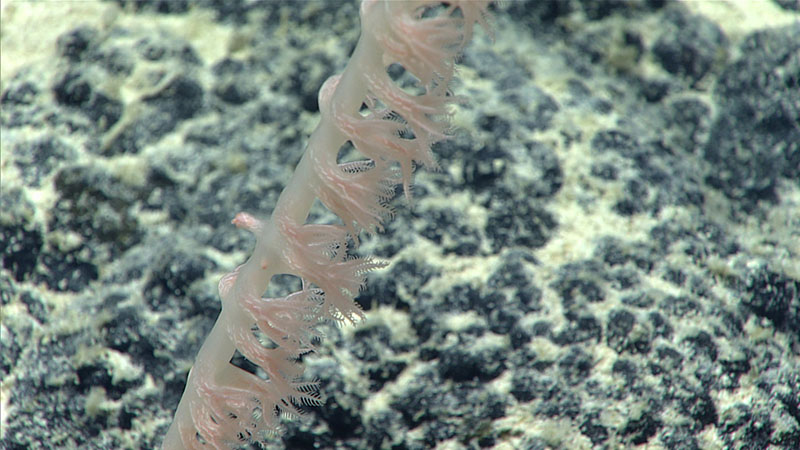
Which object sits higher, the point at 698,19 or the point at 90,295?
the point at 698,19

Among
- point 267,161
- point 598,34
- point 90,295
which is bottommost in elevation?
point 90,295

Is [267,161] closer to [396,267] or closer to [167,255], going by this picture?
[167,255]

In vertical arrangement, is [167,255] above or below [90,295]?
above

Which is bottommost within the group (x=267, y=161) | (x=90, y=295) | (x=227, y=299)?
(x=90, y=295)

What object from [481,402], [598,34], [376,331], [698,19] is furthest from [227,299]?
[698,19]

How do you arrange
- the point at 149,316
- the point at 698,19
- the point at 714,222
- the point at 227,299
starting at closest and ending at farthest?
the point at 227,299, the point at 149,316, the point at 714,222, the point at 698,19

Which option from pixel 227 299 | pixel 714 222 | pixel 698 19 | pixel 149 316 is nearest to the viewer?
pixel 227 299

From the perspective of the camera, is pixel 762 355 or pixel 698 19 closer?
pixel 762 355

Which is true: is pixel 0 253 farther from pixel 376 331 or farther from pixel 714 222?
pixel 714 222

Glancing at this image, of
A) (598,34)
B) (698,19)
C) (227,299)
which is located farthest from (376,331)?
(698,19)
